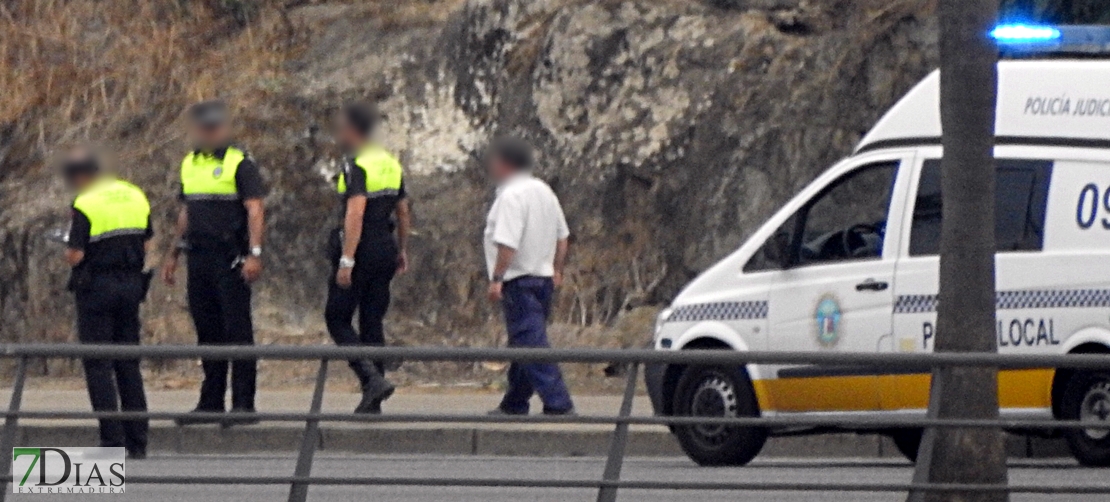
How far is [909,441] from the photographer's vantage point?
23.0 ft

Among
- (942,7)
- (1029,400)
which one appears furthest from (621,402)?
(1029,400)

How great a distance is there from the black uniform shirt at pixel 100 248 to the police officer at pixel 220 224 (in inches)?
30.9

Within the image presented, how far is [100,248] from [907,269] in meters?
4.20

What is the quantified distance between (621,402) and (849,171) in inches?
148

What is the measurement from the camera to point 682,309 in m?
10.6

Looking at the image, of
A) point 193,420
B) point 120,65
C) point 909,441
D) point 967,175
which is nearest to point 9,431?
point 193,420

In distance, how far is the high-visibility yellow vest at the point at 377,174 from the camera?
1129cm

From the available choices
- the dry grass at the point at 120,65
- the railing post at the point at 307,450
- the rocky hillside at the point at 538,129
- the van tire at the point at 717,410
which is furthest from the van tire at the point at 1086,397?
the dry grass at the point at 120,65

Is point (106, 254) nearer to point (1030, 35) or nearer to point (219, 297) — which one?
point (219, 297)

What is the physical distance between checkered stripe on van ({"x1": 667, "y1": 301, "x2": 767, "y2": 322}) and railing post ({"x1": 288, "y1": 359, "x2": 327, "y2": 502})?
4182 mm

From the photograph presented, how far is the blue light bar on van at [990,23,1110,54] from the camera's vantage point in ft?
32.2

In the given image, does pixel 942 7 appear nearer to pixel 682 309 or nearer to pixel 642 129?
pixel 682 309

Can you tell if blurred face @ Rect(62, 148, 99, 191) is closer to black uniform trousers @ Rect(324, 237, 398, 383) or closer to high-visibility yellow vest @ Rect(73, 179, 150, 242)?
high-visibility yellow vest @ Rect(73, 179, 150, 242)

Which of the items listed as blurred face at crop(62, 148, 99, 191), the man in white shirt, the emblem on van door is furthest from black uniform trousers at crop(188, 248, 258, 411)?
the emblem on van door
